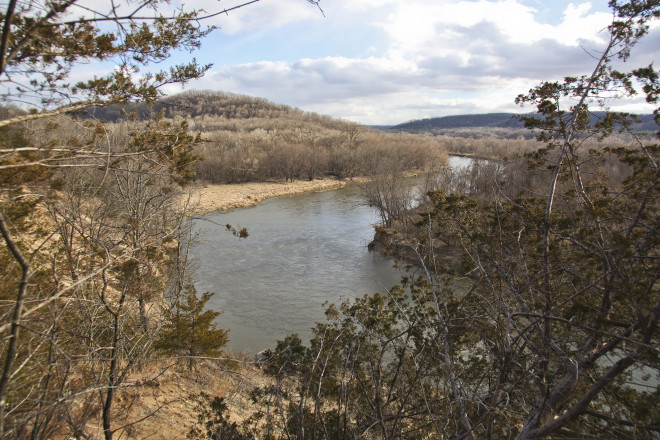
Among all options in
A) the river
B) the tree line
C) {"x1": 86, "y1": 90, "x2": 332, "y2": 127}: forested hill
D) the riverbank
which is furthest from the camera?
{"x1": 86, "y1": 90, "x2": 332, "y2": 127}: forested hill

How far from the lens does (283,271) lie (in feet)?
58.6

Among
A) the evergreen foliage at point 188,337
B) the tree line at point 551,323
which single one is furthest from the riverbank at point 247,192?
the tree line at point 551,323

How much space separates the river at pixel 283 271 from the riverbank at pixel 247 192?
5177mm

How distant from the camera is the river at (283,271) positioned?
13.3 m

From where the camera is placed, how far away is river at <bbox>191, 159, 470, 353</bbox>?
43.6ft

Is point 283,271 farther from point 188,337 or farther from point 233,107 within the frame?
point 233,107

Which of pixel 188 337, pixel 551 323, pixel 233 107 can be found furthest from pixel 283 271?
pixel 233 107

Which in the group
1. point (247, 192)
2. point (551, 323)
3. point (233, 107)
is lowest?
point (247, 192)

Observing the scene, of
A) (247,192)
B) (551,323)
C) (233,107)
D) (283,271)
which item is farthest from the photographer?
(233,107)

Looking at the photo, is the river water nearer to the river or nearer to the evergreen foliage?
the river

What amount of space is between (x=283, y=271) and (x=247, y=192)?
25.8 m

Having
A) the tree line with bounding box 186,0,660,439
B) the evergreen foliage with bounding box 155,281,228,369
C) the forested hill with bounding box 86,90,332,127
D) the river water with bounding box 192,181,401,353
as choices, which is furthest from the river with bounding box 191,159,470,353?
the forested hill with bounding box 86,90,332,127

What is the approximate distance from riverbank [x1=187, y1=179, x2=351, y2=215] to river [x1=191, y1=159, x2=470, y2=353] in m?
5.18

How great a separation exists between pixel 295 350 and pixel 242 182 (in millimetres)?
44935
